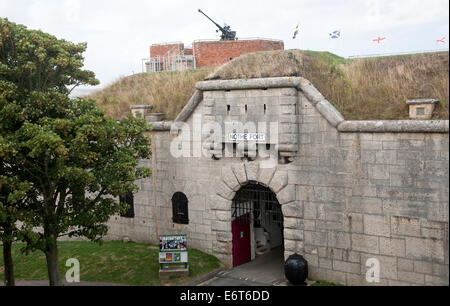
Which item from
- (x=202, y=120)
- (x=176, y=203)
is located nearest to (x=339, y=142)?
(x=202, y=120)

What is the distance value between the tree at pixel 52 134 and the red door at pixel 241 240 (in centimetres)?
448

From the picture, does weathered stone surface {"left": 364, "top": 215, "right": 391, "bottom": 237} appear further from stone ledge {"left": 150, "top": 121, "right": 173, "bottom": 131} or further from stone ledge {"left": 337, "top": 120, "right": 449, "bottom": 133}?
stone ledge {"left": 150, "top": 121, "right": 173, "bottom": 131}

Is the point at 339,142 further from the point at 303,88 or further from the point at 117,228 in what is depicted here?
the point at 117,228

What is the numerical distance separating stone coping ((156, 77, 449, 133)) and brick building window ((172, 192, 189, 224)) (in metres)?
2.95

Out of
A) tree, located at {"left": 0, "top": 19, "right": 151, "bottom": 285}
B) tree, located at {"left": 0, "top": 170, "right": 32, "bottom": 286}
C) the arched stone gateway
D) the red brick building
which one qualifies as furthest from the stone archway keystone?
the red brick building

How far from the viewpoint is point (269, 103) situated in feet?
48.8

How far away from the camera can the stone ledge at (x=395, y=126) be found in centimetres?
1230

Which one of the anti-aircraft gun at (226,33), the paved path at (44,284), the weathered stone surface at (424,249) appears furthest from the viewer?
the anti-aircraft gun at (226,33)

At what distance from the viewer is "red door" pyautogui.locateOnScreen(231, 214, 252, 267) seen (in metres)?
16.9

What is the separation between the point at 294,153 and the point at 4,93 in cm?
791

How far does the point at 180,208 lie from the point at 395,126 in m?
8.03

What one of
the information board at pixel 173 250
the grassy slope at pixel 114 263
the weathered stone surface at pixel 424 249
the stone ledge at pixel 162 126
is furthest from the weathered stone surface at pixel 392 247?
Result: the stone ledge at pixel 162 126

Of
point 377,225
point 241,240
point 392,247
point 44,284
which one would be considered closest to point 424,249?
point 392,247

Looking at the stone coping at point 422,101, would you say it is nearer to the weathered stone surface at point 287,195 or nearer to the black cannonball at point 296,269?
the weathered stone surface at point 287,195
